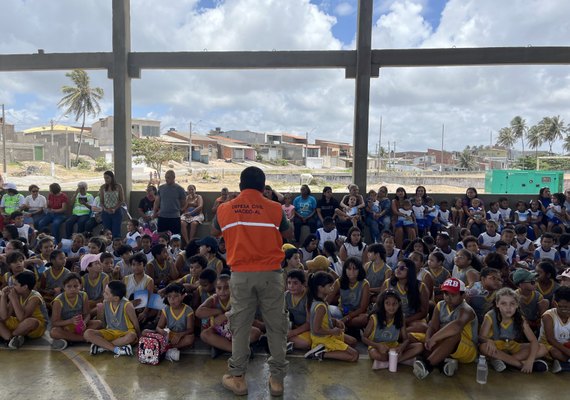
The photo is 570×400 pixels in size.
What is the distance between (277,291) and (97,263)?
2906 mm

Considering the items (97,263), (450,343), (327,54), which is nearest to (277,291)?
(450,343)

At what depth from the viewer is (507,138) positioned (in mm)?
66125

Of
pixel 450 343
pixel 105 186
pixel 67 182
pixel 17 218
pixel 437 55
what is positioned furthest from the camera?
pixel 67 182

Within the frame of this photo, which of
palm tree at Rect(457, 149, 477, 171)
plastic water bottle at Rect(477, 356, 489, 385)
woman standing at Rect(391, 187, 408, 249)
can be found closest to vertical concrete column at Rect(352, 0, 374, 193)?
woman standing at Rect(391, 187, 408, 249)

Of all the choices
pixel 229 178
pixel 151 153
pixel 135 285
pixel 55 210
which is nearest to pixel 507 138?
pixel 229 178

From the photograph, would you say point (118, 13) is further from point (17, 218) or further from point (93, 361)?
point (93, 361)

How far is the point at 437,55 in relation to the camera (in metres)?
9.29

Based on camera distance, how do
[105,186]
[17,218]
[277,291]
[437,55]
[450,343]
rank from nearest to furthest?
[277,291] < [450,343] < [17,218] < [105,186] < [437,55]

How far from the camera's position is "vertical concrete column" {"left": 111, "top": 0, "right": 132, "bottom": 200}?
31.6ft

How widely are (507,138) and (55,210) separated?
69.8 meters

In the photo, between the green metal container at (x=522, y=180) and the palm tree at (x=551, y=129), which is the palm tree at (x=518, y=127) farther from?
the green metal container at (x=522, y=180)

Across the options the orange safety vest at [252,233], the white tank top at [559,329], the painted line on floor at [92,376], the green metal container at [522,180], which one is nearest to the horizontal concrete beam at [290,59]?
the white tank top at [559,329]

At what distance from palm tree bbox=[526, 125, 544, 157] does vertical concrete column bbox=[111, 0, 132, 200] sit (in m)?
58.7

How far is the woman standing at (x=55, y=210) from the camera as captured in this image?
880 cm
